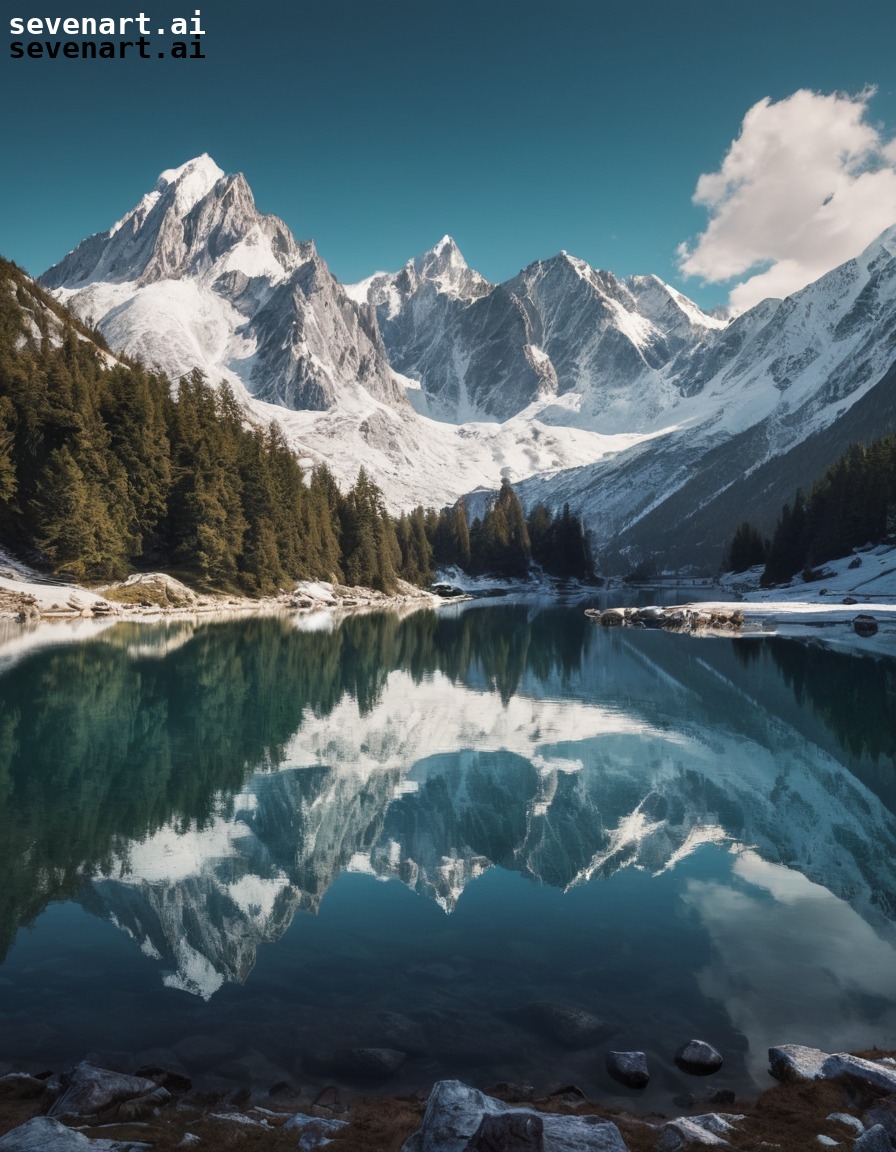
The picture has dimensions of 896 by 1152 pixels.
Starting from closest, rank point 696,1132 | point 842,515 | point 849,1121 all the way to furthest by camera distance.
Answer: point 696,1132 < point 849,1121 < point 842,515

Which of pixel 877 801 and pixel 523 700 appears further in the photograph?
pixel 523 700

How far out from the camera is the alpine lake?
8.48m

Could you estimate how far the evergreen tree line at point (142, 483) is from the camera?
60062mm

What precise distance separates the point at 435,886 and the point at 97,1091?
698cm

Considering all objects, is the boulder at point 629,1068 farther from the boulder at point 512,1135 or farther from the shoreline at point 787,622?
the shoreline at point 787,622

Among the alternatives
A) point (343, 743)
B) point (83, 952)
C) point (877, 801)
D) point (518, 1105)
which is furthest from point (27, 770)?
point (877, 801)

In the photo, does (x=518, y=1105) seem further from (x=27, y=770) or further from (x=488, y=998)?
(x=27, y=770)

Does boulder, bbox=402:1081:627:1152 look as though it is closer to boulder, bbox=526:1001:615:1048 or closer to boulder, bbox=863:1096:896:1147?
boulder, bbox=863:1096:896:1147

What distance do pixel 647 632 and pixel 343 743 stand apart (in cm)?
4662

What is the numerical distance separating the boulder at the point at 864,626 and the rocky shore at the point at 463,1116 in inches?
2224

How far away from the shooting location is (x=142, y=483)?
68.2 metres

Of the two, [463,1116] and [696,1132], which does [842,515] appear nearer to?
[696,1132]

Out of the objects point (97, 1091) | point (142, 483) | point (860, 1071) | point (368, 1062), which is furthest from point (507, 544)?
point (97, 1091)

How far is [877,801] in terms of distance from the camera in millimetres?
17844
